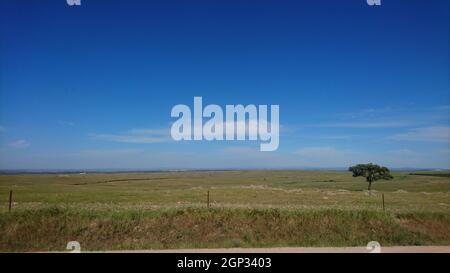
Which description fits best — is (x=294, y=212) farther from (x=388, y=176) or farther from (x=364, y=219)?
(x=388, y=176)

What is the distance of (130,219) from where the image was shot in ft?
64.9

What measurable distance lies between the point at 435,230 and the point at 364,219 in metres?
3.63
